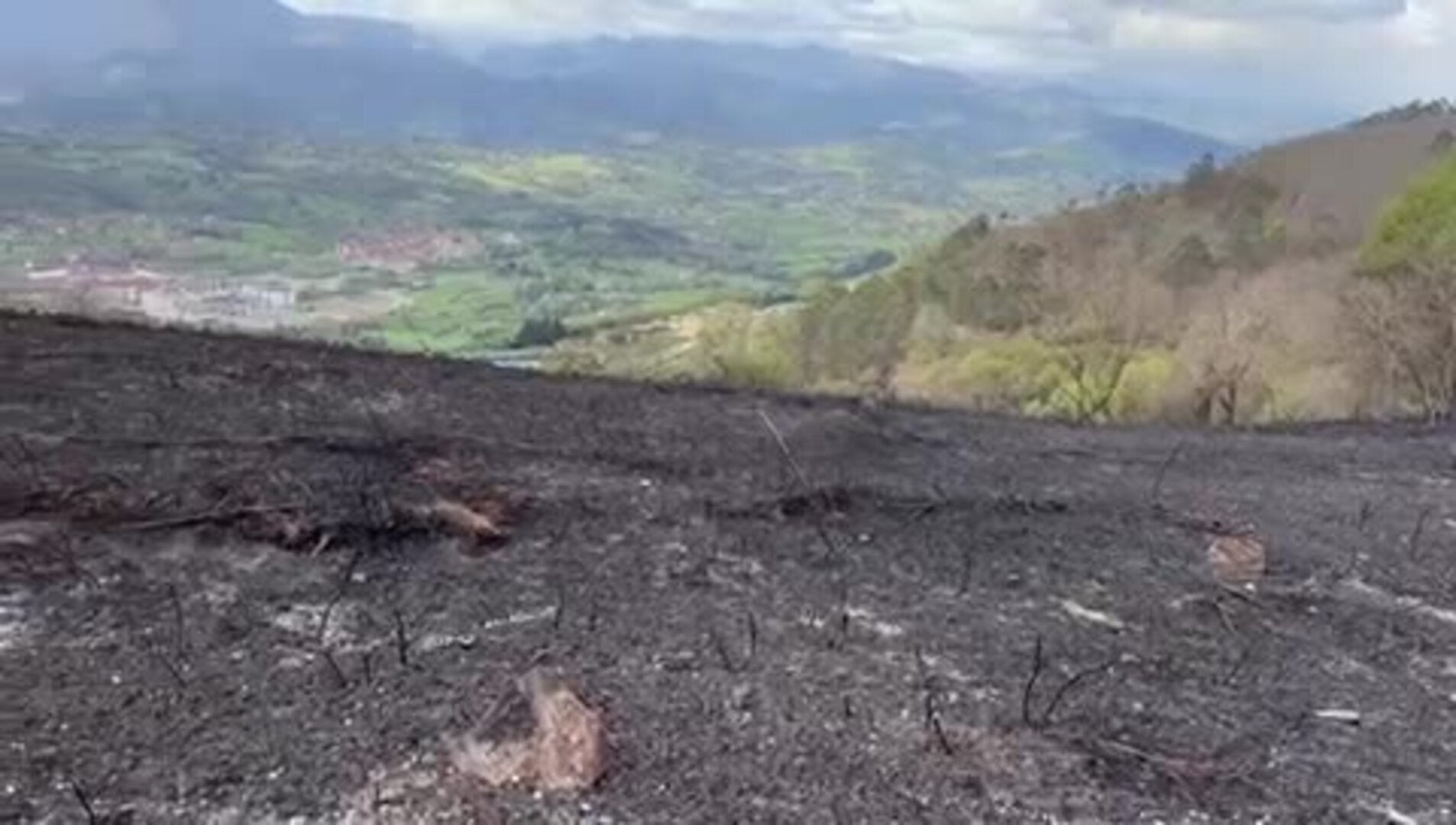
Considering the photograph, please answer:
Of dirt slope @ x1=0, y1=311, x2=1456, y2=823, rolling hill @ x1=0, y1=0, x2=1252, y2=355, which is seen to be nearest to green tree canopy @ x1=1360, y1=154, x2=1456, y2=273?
rolling hill @ x1=0, y1=0, x2=1252, y2=355

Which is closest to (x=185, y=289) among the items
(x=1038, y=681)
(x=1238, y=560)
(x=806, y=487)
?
(x=806, y=487)

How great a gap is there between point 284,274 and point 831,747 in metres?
69.4

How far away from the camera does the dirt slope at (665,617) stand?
512 centimetres

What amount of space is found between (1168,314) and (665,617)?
34.5 meters

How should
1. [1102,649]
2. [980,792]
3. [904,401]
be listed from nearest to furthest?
[980,792] → [1102,649] → [904,401]

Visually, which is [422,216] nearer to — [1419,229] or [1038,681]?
[1419,229]

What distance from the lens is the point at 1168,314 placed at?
128ft

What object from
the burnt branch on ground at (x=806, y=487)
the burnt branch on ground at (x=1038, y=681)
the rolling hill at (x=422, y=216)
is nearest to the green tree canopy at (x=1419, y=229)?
the burnt branch on ground at (x=806, y=487)

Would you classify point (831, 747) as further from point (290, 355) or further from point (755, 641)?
point (290, 355)

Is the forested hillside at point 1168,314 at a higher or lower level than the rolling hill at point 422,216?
higher

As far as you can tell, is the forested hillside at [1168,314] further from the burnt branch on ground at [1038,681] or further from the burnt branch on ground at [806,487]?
the burnt branch on ground at [1038,681]

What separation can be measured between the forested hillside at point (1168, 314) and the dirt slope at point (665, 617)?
22.0 ft

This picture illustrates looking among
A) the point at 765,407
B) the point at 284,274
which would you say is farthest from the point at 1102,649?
the point at 284,274

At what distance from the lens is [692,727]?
17.9ft
